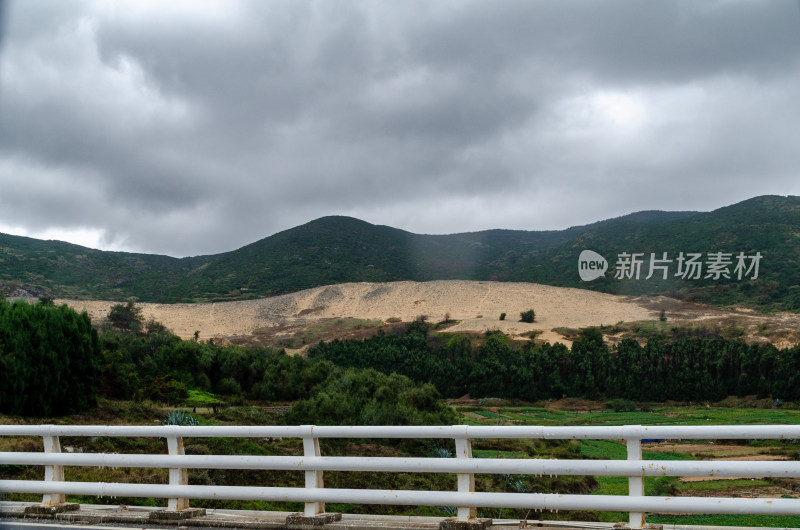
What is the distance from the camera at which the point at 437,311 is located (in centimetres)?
8456

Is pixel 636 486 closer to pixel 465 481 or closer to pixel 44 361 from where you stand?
pixel 465 481

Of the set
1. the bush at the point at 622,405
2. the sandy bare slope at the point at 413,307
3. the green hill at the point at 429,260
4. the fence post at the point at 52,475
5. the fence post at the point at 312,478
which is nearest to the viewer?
the fence post at the point at 312,478

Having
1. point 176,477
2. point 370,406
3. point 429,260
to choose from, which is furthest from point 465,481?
point 429,260

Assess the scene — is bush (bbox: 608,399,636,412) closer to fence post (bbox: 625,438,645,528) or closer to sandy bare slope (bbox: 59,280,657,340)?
sandy bare slope (bbox: 59,280,657,340)

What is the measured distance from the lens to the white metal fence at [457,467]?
506 centimetres

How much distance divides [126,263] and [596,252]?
66.6 meters

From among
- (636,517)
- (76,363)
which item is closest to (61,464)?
(636,517)

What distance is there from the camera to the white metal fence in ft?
16.6

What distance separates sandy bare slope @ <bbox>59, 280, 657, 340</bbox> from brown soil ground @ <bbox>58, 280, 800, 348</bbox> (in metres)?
0.11

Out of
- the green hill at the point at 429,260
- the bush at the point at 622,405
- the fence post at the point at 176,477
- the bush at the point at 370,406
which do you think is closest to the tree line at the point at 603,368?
the bush at the point at 622,405

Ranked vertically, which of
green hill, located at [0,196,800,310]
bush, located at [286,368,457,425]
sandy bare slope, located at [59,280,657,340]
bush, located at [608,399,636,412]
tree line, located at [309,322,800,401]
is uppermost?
green hill, located at [0,196,800,310]

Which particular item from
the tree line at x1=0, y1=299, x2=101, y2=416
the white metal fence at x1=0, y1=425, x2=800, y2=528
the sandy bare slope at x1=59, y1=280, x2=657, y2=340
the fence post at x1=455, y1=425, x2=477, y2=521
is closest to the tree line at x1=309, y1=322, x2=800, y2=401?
the sandy bare slope at x1=59, y1=280, x2=657, y2=340

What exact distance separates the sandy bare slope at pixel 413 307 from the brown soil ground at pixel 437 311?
0.11 metres

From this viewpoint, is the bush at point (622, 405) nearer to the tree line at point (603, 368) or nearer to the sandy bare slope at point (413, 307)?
the tree line at point (603, 368)
